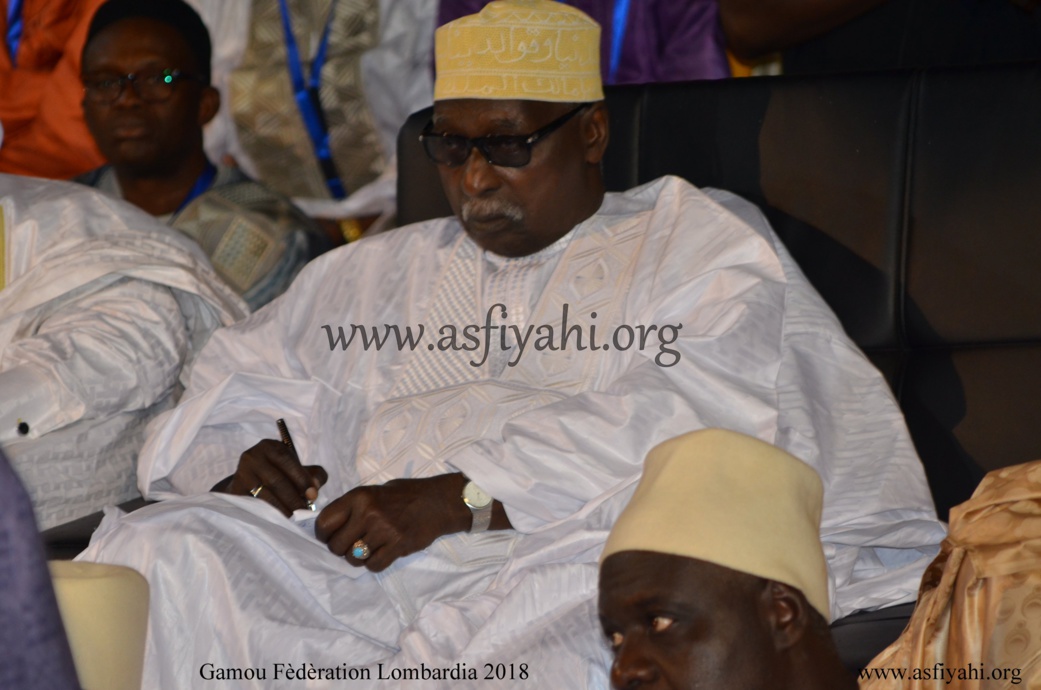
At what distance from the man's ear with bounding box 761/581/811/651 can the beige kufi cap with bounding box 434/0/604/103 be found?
155 cm

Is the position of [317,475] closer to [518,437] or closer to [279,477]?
[279,477]

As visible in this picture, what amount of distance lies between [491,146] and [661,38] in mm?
1557

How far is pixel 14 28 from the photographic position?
5590 mm

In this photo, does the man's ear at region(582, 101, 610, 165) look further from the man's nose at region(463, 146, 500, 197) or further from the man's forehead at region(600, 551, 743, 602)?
the man's forehead at region(600, 551, 743, 602)

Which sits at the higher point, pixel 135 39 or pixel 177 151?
pixel 135 39

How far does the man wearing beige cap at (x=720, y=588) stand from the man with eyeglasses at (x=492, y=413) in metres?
0.46

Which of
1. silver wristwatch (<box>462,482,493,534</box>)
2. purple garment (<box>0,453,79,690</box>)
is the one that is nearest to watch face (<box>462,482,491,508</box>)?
silver wristwatch (<box>462,482,493,534</box>)

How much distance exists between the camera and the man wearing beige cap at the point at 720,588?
74.5 inches

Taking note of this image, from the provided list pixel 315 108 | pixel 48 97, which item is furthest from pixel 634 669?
pixel 48 97

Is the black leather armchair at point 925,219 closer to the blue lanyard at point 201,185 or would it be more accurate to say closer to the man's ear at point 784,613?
the man's ear at point 784,613

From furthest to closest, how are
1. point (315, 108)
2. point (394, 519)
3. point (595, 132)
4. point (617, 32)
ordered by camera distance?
point (315, 108) < point (617, 32) < point (595, 132) < point (394, 519)

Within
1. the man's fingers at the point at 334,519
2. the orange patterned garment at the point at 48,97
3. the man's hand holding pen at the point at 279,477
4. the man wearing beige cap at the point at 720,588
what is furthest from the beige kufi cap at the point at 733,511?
the orange patterned garment at the point at 48,97

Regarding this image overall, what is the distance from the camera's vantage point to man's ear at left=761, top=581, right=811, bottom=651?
1.93m

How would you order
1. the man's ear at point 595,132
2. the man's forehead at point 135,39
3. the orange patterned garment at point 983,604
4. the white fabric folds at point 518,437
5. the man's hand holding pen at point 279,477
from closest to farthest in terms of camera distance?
1. the orange patterned garment at point 983,604
2. the white fabric folds at point 518,437
3. the man's hand holding pen at point 279,477
4. the man's ear at point 595,132
5. the man's forehead at point 135,39
